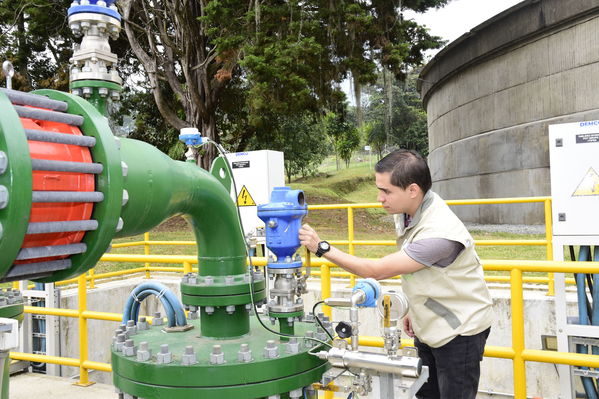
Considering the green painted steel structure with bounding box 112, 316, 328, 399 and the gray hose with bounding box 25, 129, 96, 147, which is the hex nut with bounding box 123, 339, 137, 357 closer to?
the green painted steel structure with bounding box 112, 316, 328, 399

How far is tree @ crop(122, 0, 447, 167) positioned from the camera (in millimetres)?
10420

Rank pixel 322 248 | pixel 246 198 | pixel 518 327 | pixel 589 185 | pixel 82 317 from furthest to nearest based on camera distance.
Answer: pixel 246 198 < pixel 589 185 < pixel 82 317 < pixel 518 327 < pixel 322 248

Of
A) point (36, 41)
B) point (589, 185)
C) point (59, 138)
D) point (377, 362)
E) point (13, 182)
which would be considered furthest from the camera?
point (36, 41)

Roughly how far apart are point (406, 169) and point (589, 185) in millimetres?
2652

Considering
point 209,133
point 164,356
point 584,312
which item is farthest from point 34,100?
point 209,133

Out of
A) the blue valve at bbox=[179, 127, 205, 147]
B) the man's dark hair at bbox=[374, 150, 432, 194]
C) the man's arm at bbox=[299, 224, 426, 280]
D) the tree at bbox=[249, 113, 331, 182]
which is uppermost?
the tree at bbox=[249, 113, 331, 182]

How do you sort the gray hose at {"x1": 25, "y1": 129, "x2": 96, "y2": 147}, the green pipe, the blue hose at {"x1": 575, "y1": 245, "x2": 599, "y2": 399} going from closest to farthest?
the gray hose at {"x1": 25, "y1": 129, "x2": 96, "y2": 147}, the green pipe, the blue hose at {"x1": 575, "y1": 245, "x2": 599, "y2": 399}

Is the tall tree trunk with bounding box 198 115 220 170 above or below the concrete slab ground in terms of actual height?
above

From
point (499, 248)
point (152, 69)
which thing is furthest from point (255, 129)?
point (499, 248)

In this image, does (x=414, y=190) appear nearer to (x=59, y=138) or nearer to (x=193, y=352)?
(x=193, y=352)

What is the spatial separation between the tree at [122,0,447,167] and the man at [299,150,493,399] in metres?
8.28

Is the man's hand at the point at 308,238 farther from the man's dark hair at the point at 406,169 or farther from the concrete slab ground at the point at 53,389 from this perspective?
the concrete slab ground at the point at 53,389

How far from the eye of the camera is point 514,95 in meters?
12.6

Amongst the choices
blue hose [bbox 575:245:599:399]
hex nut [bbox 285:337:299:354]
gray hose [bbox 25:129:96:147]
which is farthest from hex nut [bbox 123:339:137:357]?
blue hose [bbox 575:245:599:399]
